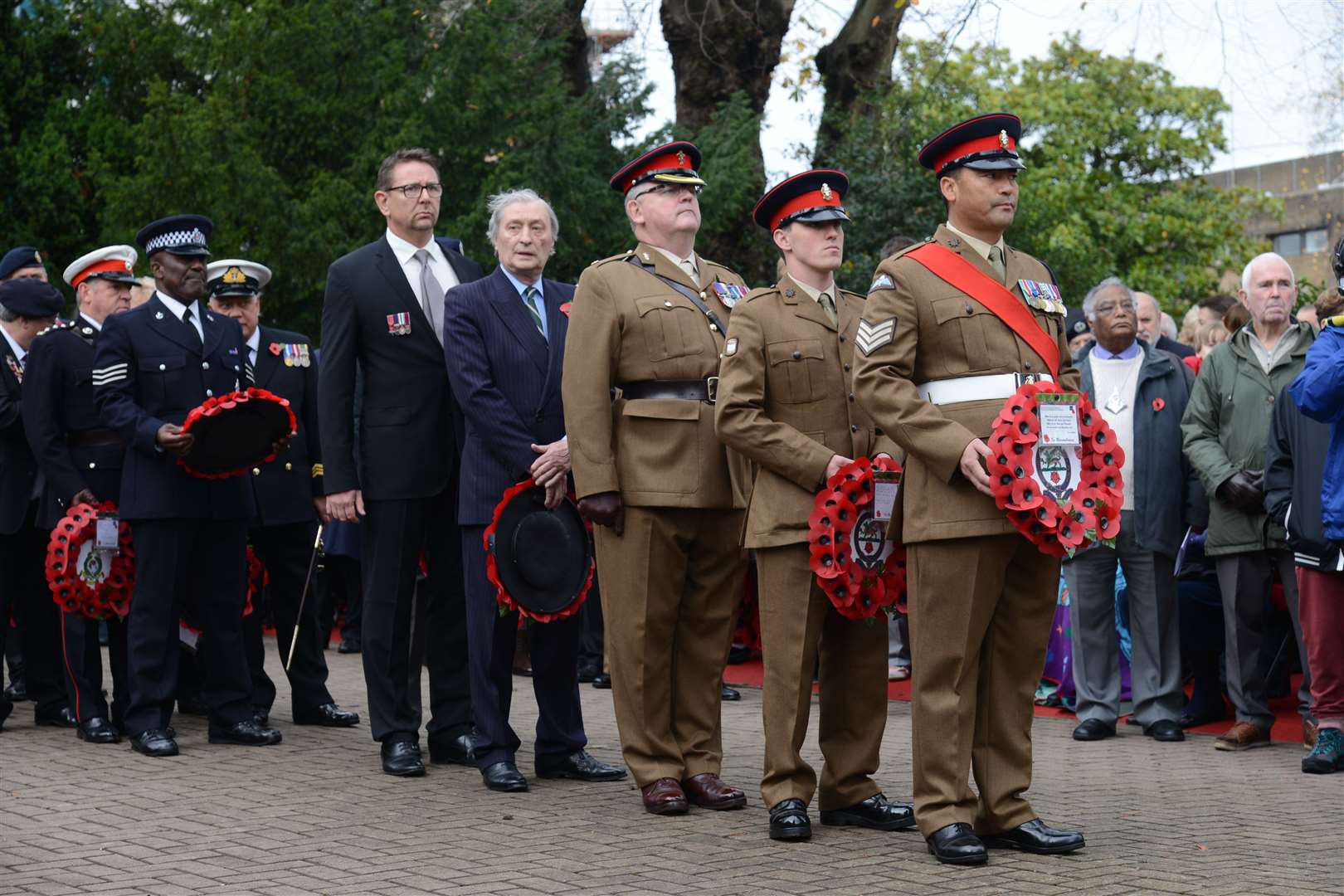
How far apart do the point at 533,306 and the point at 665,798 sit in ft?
7.18

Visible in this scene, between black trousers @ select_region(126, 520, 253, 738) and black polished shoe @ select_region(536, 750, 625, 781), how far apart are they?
6.33ft

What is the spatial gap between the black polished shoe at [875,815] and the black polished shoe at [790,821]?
312 mm

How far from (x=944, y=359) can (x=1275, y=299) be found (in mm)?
3763

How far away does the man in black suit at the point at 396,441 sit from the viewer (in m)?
7.43

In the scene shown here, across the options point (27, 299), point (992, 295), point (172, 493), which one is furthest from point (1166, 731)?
point (27, 299)

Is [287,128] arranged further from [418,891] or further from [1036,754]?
[418,891]

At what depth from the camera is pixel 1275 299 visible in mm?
8805

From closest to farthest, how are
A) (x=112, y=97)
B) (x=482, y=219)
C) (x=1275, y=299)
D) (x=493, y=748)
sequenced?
(x=493, y=748), (x=1275, y=299), (x=482, y=219), (x=112, y=97)

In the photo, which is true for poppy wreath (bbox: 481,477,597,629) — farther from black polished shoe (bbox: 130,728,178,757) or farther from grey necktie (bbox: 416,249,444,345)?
black polished shoe (bbox: 130,728,178,757)

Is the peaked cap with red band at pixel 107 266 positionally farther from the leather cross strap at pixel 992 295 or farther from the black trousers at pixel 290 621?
the leather cross strap at pixel 992 295

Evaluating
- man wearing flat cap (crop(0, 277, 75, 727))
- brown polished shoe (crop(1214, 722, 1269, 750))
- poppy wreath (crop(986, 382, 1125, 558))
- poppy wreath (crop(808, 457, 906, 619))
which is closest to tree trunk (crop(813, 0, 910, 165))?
man wearing flat cap (crop(0, 277, 75, 727))

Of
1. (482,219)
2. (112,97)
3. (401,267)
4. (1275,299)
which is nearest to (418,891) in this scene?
(401,267)

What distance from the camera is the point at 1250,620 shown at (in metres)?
8.70

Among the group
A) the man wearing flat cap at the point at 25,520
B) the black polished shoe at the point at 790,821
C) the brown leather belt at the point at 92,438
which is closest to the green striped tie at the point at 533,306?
the black polished shoe at the point at 790,821
